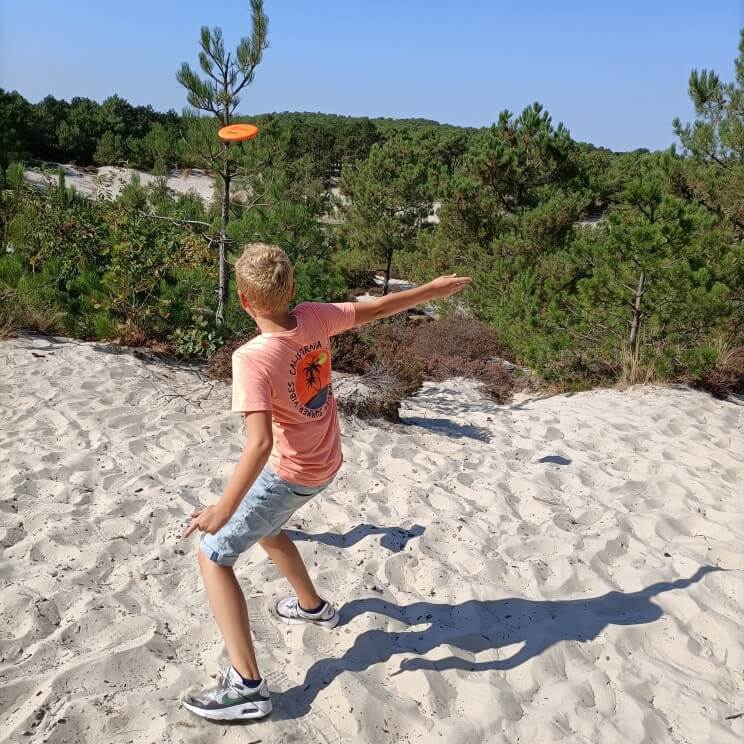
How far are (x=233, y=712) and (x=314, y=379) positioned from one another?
3.86ft

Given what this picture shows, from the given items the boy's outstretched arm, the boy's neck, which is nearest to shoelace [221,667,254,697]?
the boy's neck

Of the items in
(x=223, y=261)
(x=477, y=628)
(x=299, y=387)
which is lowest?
(x=477, y=628)

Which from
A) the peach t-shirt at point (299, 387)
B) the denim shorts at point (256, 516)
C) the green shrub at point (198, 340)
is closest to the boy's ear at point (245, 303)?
the peach t-shirt at point (299, 387)

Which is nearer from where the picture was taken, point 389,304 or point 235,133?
point 389,304

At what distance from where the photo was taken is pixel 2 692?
7.23 ft

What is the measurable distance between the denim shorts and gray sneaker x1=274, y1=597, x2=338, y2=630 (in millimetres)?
594

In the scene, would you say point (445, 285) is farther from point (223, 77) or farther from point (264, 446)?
point (223, 77)

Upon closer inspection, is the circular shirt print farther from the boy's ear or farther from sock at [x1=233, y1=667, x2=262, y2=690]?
sock at [x1=233, y1=667, x2=262, y2=690]

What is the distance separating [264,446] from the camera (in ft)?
6.51

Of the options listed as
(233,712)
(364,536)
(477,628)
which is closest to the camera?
(233,712)

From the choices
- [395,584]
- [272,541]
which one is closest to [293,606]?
[272,541]

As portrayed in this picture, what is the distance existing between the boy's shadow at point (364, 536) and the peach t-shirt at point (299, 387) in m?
1.21

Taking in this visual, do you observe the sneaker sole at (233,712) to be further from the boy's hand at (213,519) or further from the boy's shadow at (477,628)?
the boy's hand at (213,519)

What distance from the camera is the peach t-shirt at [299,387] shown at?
6.89ft
